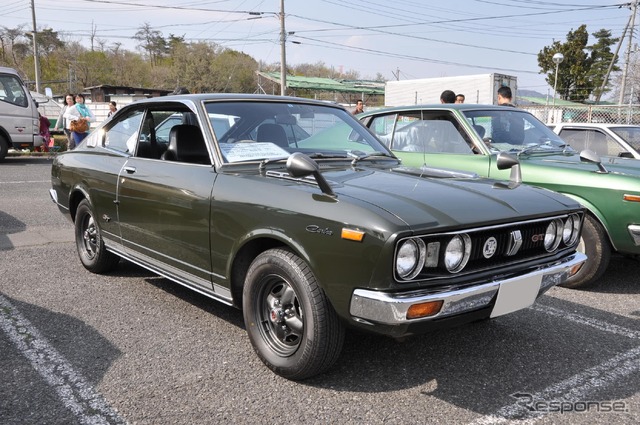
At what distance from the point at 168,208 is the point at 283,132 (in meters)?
0.93

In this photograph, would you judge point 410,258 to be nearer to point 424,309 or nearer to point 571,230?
point 424,309

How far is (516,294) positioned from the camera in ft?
9.14

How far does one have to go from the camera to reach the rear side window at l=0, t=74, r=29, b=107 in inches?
551

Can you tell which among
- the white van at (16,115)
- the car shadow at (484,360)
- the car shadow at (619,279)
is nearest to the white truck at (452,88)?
the car shadow at (619,279)

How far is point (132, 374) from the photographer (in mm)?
2979

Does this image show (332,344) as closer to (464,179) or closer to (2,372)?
(464,179)

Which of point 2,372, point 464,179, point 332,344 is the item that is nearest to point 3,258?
point 2,372

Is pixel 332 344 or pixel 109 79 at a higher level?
pixel 109 79

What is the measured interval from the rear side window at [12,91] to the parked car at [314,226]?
39.2 feet

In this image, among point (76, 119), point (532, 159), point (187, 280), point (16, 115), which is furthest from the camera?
point (16, 115)

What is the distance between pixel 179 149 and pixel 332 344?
1783 mm

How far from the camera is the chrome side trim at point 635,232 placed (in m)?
4.42

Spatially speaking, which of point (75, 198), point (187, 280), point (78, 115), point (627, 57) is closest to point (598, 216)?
point (187, 280)

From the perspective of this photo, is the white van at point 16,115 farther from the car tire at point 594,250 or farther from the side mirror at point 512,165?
the car tire at point 594,250
